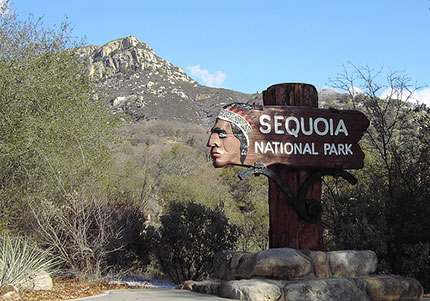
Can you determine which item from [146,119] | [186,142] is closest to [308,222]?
[186,142]

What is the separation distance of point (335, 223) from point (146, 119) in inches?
1998

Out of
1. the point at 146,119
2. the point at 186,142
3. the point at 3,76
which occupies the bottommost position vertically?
the point at 3,76

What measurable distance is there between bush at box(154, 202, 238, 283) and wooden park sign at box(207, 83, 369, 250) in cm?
337

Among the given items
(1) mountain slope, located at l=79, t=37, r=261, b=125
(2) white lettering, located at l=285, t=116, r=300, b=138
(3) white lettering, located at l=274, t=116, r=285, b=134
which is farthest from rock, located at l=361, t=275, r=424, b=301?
(1) mountain slope, located at l=79, t=37, r=261, b=125

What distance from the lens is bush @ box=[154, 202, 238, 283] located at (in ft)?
33.4

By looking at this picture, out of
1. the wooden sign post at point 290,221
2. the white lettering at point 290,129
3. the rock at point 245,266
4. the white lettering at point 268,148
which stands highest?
the white lettering at point 290,129

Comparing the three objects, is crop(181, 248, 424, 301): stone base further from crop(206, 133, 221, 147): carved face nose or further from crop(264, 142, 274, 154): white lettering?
crop(206, 133, 221, 147): carved face nose

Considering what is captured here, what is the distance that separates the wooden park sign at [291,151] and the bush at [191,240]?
133 inches

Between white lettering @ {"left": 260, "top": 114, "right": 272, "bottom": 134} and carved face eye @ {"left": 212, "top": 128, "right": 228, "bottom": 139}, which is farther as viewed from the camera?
white lettering @ {"left": 260, "top": 114, "right": 272, "bottom": 134}

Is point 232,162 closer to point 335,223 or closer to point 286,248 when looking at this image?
point 286,248

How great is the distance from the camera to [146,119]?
5903 cm

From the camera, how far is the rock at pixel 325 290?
19.2 ft

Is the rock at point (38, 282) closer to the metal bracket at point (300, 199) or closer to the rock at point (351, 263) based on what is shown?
the metal bracket at point (300, 199)

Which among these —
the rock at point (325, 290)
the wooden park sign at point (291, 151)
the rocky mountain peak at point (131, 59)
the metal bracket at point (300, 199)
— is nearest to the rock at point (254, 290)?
the rock at point (325, 290)
